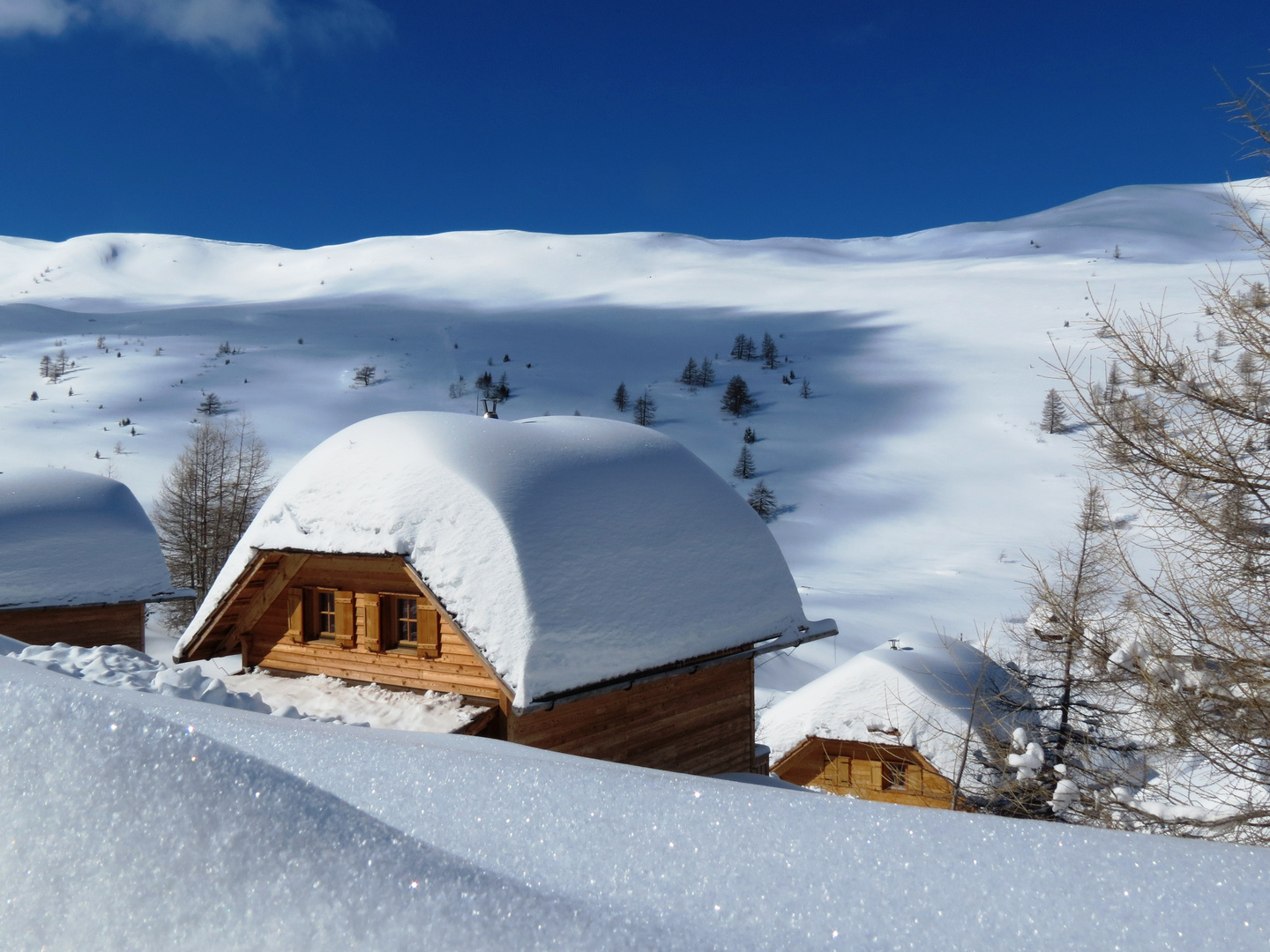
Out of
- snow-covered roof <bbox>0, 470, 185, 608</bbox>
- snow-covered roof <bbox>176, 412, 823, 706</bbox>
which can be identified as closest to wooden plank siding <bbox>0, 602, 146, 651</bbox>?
snow-covered roof <bbox>0, 470, 185, 608</bbox>

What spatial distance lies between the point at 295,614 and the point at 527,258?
131230mm

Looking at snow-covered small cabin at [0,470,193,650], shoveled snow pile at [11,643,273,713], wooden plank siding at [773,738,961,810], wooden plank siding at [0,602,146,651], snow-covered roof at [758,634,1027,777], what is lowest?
wooden plank siding at [773,738,961,810]

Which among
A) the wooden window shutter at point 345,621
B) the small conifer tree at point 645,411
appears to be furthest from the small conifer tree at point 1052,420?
the wooden window shutter at point 345,621

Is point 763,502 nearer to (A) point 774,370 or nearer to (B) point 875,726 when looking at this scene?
(B) point 875,726

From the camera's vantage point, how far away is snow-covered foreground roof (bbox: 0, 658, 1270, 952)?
105 cm

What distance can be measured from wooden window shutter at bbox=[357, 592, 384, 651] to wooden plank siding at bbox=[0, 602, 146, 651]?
7877 mm

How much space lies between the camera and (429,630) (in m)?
9.05

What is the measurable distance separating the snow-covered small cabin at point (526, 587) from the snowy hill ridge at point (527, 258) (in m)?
91.4

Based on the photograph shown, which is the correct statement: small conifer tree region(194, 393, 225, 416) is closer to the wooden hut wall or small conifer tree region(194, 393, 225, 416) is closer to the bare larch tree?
the bare larch tree

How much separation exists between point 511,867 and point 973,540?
41.4m

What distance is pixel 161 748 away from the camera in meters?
1.28

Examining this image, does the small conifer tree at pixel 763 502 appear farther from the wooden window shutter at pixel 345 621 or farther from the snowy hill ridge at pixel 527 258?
the snowy hill ridge at pixel 527 258

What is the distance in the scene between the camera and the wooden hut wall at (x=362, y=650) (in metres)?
8.83

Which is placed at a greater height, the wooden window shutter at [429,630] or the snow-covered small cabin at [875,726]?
the wooden window shutter at [429,630]
